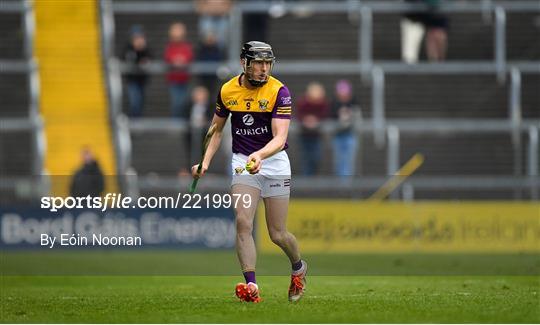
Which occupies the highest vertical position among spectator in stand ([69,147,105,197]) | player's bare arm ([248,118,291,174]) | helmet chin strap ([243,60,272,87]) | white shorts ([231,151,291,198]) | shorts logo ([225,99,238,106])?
helmet chin strap ([243,60,272,87])

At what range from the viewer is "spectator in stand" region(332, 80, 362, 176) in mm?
27641

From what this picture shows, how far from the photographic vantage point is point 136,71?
96.5 ft

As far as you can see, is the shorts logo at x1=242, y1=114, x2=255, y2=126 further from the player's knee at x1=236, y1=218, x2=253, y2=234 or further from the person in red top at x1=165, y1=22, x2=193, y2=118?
the person in red top at x1=165, y1=22, x2=193, y2=118

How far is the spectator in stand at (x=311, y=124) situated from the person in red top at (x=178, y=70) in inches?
104

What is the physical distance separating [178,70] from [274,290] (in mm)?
13585

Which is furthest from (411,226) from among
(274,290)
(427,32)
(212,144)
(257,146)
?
(257,146)

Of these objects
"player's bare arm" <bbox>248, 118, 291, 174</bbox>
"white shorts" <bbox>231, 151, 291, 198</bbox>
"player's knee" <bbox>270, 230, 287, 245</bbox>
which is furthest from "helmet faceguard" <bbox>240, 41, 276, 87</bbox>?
"player's knee" <bbox>270, 230, 287, 245</bbox>

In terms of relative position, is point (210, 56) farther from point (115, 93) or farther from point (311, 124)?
point (311, 124)

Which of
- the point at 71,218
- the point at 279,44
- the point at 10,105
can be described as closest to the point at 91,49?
the point at 10,105

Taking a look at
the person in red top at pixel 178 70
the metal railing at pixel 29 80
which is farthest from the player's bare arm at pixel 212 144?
the person in red top at pixel 178 70

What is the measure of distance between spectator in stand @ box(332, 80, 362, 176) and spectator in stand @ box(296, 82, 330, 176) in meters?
0.33

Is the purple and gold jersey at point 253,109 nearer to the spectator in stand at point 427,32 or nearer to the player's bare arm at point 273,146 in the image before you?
the player's bare arm at point 273,146

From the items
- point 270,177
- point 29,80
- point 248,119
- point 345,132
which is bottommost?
point 345,132

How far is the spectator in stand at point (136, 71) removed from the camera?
29.3 metres
